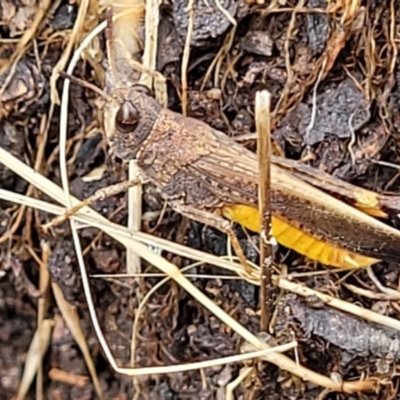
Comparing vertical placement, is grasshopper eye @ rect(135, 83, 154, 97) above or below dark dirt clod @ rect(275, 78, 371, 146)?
above

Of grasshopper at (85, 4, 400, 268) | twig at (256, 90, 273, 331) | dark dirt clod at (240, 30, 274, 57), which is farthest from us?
dark dirt clod at (240, 30, 274, 57)

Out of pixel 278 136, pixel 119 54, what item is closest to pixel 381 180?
pixel 278 136

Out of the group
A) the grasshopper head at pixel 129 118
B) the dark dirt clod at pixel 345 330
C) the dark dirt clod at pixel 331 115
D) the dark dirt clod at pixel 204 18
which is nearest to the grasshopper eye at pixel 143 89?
the grasshopper head at pixel 129 118

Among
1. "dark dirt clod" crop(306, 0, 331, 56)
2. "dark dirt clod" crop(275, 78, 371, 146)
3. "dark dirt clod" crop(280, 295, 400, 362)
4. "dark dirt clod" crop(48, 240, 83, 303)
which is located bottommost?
"dark dirt clod" crop(280, 295, 400, 362)

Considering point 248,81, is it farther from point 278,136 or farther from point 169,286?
point 169,286

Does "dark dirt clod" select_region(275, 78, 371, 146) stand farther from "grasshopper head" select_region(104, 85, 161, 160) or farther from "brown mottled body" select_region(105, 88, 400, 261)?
"grasshopper head" select_region(104, 85, 161, 160)

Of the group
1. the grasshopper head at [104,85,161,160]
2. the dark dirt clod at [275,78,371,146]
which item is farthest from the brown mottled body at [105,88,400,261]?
the dark dirt clod at [275,78,371,146]

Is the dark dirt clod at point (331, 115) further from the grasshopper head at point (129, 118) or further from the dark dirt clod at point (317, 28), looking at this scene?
the grasshopper head at point (129, 118)
